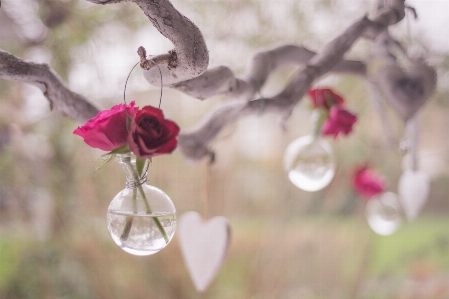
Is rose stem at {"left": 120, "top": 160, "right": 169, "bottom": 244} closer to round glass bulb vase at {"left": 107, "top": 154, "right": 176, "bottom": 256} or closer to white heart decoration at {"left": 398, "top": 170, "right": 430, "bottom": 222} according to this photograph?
round glass bulb vase at {"left": 107, "top": 154, "right": 176, "bottom": 256}

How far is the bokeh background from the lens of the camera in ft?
5.50

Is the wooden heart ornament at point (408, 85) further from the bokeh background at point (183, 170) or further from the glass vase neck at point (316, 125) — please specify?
the bokeh background at point (183, 170)

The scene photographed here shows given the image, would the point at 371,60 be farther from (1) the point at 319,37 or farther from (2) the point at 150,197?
(1) the point at 319,37

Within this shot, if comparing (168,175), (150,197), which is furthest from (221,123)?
(168,175)

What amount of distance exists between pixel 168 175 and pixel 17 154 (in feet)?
1.86

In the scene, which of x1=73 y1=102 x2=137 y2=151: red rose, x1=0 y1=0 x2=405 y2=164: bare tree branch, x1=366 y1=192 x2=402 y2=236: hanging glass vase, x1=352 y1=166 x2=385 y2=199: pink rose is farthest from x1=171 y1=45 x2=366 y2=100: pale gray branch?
x1=366 y1=192 x2=402 y2=236: hanging glass vase

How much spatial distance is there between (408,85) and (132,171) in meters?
0.52

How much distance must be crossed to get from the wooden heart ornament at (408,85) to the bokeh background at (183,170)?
0.82 m

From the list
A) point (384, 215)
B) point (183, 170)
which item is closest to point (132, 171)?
point (384, 215)

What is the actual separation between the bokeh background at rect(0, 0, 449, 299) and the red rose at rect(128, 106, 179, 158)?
1175mm

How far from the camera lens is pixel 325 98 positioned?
872mm

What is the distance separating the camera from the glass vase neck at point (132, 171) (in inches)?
19.4

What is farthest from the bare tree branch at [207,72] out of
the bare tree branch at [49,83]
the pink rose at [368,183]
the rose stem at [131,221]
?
the pink rose at [368,183]

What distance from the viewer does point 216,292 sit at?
1.95 metres
